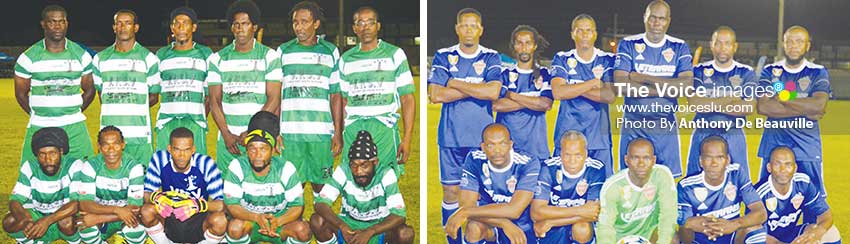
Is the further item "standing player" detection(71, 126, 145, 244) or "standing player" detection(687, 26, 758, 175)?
"standing player" detection(71, 126, 145, 244)

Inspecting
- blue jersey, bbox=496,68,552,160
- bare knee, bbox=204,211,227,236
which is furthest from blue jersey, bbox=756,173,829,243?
bare knee, bbox=204,211,227,236

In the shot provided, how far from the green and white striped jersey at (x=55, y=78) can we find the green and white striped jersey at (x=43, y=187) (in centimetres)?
25

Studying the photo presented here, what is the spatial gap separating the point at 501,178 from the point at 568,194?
34cm

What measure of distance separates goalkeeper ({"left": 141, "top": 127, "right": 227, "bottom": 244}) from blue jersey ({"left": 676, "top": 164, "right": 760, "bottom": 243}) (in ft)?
7.57

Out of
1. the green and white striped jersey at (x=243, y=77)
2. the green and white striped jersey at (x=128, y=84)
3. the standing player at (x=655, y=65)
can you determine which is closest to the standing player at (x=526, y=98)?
the standing player at (x=655, y=65)

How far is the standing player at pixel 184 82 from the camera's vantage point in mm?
4945

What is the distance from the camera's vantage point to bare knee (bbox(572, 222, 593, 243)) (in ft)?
16.2

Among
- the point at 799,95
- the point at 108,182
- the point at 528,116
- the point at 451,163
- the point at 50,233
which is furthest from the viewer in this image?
the point at 50,233

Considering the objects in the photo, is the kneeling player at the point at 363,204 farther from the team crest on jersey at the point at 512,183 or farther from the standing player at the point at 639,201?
the standing player at the point at 639,201

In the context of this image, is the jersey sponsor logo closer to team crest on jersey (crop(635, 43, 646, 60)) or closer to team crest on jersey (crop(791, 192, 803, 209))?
team crest on jersey (crop(791, 192, 803, 209))

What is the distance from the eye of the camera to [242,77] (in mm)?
4922

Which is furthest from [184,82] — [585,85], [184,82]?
[585,85]

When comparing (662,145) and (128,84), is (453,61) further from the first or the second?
(128,84)

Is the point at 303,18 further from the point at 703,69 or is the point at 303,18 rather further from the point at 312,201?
the point at 703,69
